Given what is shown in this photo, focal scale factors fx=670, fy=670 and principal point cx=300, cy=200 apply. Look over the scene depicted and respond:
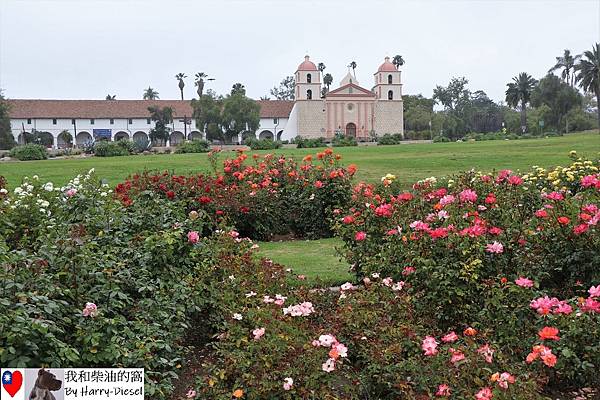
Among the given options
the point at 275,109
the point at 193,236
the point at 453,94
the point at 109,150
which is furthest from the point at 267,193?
the point at 453,94

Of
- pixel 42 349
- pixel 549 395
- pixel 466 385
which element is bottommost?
pixel 549 395

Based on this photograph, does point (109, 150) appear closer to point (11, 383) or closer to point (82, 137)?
point (11, 383)

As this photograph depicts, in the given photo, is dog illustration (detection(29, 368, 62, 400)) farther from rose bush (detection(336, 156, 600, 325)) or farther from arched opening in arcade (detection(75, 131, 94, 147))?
arched opening in arcade (detection(75, 131, 94, 147))

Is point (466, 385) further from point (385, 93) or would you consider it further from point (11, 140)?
point (385, 93)

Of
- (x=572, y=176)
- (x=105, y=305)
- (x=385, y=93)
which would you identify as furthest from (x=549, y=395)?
(x=385, y=93)

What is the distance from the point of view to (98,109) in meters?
69.6

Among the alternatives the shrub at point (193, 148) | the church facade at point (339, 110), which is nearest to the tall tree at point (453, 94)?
the church facade at point (339, 110)

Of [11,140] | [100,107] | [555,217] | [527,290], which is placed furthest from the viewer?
[100,107]

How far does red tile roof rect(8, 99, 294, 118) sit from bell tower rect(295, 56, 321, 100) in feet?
11.5

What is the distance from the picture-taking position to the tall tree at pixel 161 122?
6588 cm

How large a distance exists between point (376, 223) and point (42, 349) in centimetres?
288

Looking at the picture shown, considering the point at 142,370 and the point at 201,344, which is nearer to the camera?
the point at 142,370

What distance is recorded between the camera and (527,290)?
12.1 ft

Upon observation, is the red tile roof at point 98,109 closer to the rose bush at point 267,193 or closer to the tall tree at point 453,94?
the tall tree at point 453,94
